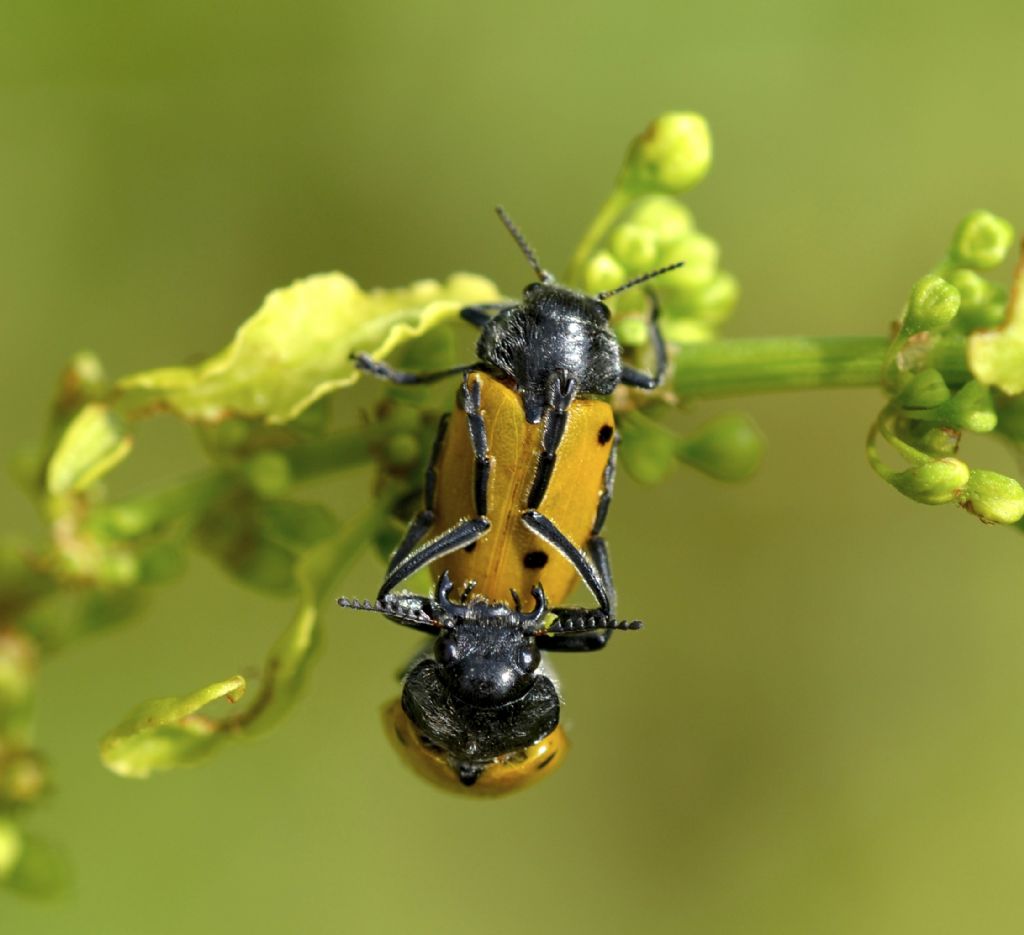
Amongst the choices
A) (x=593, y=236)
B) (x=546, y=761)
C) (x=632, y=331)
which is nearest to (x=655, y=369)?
(x=632, y=331)

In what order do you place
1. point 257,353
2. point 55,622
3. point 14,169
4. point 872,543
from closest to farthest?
1. point 257,353
2. point 55,622
3. point 14,169
4. point 872,543

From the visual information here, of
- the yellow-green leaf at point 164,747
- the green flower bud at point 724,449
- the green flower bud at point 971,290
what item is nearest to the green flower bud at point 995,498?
the green flower bud at point 971,290

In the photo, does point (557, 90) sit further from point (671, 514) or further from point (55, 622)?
point (55, 622)

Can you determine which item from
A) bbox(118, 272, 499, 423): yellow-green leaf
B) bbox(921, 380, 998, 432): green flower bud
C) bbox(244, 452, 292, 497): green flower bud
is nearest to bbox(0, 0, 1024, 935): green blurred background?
bbox(244, 452, 292, 497): green flower bud

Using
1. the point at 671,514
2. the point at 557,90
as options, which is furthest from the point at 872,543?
the point at 557,90

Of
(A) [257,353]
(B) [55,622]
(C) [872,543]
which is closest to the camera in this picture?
(A) [257,353]

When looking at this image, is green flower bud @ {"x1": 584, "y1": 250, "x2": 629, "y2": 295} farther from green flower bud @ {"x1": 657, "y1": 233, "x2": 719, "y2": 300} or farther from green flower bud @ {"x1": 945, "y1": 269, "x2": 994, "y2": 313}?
green flower bud @ {"x1": 945, "y1": 269, "x2": 994, "y2": 313}

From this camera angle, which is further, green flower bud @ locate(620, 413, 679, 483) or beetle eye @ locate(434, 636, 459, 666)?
green flower bud @ locate(620, 413, 679, 483)

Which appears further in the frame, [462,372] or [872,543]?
[872,543]
